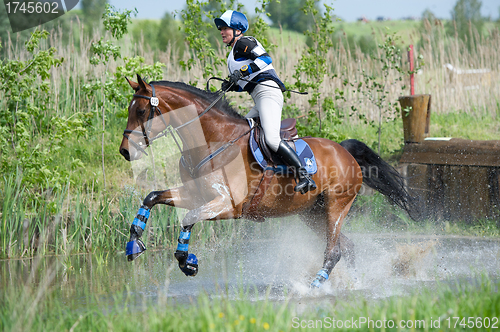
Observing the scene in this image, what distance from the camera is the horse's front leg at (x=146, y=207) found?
426 centimetres

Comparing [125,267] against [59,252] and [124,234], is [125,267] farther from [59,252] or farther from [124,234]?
[59,252]

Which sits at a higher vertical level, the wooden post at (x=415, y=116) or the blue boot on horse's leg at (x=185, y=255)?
the wooden post at (x=415, y=116)

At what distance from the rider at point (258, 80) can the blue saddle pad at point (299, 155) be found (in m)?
0.12

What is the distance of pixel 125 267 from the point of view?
5.81 m

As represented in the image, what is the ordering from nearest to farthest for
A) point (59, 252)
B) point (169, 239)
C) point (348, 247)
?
1. point (348, 247)
2. point (59, 252)
3. point (169, 239)

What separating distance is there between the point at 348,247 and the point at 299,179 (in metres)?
1.26

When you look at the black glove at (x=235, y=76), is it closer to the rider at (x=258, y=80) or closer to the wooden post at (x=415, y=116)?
the rider at (x=258, y=80)

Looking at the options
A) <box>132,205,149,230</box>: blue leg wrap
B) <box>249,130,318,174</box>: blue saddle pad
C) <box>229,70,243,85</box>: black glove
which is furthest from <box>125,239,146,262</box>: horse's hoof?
<box>229,70,243,85</box>: black glove

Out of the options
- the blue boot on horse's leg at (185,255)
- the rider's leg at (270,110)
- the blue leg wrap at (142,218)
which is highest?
the rider's leg at (270,110)

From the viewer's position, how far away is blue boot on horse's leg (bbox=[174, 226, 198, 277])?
14.4 feet

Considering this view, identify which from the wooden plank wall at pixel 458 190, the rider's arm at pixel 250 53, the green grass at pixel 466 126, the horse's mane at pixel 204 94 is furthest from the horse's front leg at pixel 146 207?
the green grass at pixel 466 126

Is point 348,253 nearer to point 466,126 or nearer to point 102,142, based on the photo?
point 102,142

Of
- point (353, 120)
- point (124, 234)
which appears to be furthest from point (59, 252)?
point (353, 120)

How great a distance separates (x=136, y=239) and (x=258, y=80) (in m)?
1.94
